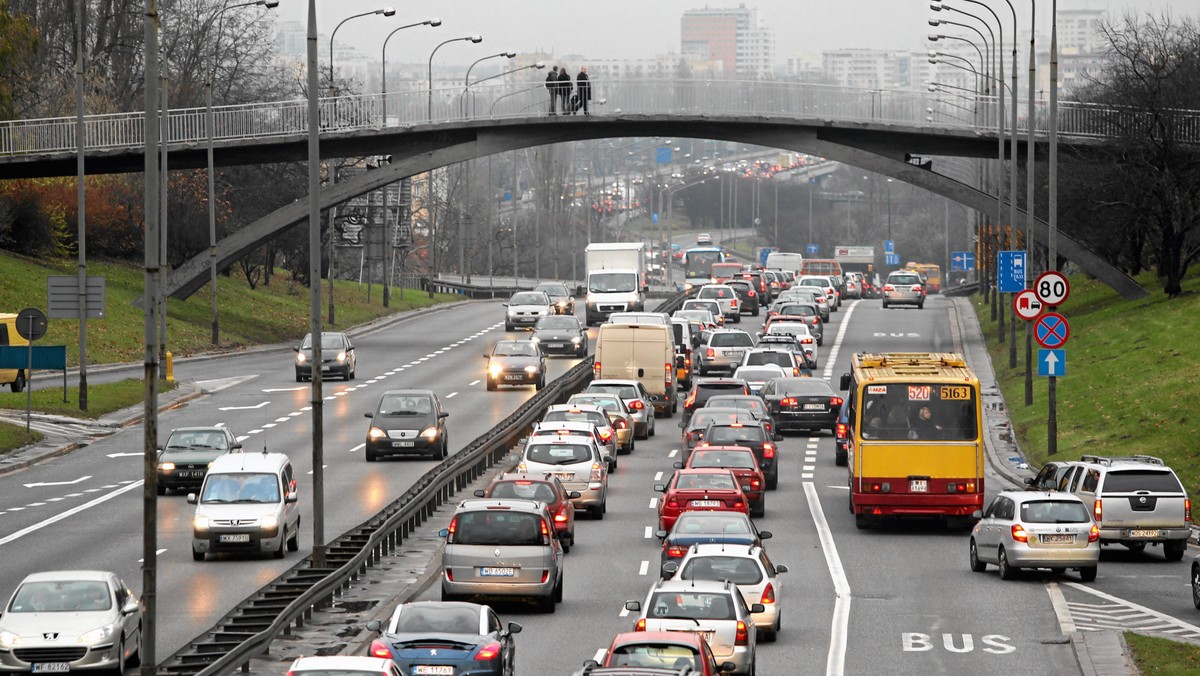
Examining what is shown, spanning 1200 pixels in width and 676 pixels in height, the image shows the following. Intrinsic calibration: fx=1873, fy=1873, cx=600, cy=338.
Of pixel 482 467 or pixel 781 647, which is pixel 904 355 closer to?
pixel 482 467

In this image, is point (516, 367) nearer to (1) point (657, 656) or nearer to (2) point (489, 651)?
(2) point (489, 651)

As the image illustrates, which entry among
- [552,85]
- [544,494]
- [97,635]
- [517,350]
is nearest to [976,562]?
[544,494]

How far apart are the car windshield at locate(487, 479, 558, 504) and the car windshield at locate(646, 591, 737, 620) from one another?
8.31 metres

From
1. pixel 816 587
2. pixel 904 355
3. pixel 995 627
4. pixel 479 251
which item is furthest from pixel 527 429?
pixel 479 251

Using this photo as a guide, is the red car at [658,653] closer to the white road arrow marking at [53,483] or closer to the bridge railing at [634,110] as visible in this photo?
the white road arrow marking at [53,483]

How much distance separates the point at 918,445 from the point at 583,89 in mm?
41257

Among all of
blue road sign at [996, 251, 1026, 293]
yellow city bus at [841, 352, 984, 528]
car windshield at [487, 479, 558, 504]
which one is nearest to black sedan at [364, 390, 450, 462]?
yellow city bus at [841, 352, 984, 528]

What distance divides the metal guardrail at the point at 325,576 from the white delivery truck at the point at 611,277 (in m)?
35.1

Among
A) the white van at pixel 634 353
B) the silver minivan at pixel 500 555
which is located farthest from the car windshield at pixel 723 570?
the white van at pixel 634 353

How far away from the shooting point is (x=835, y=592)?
86.7 ft

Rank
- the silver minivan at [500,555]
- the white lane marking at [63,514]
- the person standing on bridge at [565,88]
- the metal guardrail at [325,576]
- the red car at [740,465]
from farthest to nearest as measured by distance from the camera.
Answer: the person standing on bridge at [565,88] → the red car at [740,465] → the white lane marking at [63,514] → the silver minivan at [500,555] → the metal guardrail at [325,576]

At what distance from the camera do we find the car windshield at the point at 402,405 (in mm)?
41062

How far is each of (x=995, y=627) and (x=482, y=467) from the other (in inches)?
672

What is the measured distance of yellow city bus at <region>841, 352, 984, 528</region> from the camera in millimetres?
31844
